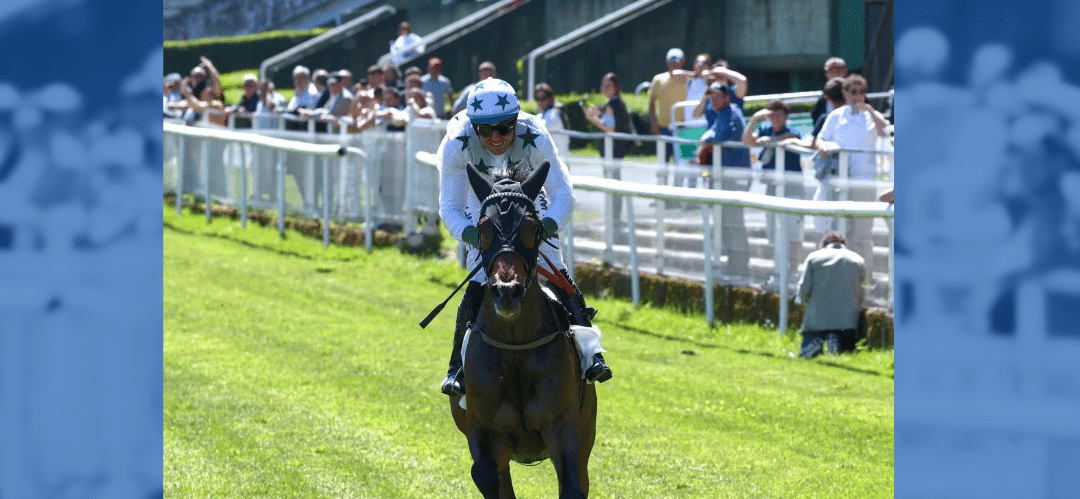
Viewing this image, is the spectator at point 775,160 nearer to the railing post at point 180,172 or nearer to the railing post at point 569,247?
the railing post at point 569,247

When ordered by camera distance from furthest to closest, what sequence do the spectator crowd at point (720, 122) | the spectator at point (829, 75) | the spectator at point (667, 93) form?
the spectator at point (667, 93)
the spectator at point (829, 75)
the spectator crowd at point (720, 122)

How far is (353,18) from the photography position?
30.3 meters

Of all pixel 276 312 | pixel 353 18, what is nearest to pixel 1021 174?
pixel 276 312

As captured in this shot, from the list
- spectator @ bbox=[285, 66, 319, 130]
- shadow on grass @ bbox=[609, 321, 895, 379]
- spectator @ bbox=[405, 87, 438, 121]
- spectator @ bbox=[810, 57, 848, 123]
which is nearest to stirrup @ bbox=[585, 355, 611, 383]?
shadow on grass @ bbox=[609, 321, 895, 379]

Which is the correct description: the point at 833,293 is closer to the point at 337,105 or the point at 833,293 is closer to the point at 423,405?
the point at 423,405

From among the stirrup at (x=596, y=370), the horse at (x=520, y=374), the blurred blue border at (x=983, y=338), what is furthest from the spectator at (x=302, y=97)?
the blurred blue border at (x=983, y=338)

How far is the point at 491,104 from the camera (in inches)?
241

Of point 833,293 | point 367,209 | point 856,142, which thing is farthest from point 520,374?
point 367,209

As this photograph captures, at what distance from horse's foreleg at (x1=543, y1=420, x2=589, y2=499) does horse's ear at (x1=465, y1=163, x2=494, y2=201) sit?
958 mm

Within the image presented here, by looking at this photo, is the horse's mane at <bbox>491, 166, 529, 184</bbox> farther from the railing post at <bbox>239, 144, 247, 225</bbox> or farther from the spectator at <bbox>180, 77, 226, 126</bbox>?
the spectator at <bbox>180, 77, 226, 126</bbox>

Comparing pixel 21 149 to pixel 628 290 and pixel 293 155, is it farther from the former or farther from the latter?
pixel 293 155

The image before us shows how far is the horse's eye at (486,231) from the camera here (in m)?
5.73

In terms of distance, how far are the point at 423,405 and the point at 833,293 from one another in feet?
9.97

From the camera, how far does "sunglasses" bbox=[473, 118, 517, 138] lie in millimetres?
6234
